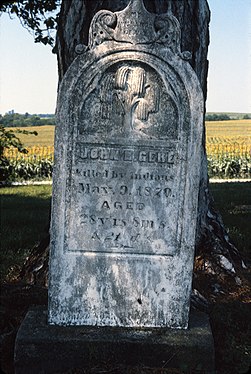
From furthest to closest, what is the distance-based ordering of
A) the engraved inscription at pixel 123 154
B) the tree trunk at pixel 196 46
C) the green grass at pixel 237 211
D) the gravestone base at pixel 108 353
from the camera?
the green grass at pixel 237 211 < the tree trunk at pixel 196 46 < the engraved inscription at pixel 123 154 < the gravestone base at pixel 108 353

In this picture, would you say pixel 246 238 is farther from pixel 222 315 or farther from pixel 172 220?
Result: pixel 172 220

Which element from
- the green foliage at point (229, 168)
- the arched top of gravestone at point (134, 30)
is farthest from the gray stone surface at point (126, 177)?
the green foliage at point (229, 168)

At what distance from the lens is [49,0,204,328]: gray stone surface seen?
4.11 metres

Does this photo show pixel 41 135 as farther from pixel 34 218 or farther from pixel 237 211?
pixel 237 211

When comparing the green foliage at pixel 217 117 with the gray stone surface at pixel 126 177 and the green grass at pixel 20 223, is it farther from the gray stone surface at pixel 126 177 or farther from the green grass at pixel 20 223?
the gray stone surface at pixel 126 177

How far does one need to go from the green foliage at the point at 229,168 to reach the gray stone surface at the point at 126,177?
14.9m

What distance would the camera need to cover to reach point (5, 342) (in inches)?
178

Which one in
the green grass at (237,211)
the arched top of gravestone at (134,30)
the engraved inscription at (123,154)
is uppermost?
the arched top of gravestone at (134,30)

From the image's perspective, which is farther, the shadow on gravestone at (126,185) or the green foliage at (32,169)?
the green foliage at (32,169)

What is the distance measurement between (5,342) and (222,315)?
6.28 feet

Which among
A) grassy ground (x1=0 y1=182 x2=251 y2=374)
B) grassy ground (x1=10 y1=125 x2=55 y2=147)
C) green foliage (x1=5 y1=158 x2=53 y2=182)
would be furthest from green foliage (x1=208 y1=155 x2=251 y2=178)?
grassy ground (x1=10 y1=125 x2=55 y2=147)

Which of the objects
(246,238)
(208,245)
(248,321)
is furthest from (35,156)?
(248,321)

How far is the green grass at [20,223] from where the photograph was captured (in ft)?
23.7

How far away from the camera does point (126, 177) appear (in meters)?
4.20
